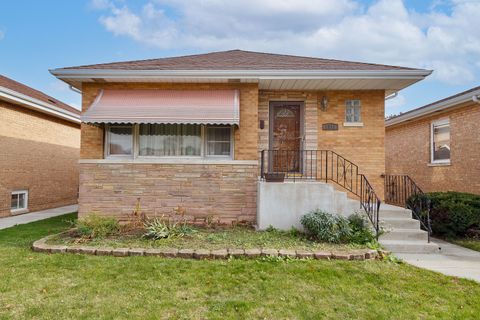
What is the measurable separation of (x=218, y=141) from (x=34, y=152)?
899 cm

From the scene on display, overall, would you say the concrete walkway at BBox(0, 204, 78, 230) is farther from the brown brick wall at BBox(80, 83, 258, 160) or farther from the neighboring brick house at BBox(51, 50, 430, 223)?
the brown brick wall at BBox(80, 83, 258, 160)

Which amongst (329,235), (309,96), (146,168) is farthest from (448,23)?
(146,168)

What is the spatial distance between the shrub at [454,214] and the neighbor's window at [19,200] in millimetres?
14437

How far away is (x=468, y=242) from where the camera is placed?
780cm

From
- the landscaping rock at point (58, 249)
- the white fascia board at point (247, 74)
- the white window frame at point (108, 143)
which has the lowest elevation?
the landscaping rock at point (58, 249)

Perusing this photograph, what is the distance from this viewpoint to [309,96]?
32.5ft

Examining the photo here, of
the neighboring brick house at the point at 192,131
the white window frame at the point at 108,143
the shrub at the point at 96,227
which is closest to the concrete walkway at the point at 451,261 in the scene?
the neighboring brick house at the point at 192,131

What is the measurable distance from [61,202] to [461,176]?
57.3 ft

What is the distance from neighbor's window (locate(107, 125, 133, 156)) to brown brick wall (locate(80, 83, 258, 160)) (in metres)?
0.25

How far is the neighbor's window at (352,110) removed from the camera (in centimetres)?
982

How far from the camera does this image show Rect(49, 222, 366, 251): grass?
663 centimetres

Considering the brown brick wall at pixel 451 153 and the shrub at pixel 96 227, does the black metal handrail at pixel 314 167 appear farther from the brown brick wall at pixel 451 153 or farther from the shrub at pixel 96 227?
the shrub at pixel 96 227

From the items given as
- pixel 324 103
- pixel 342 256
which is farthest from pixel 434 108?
pixel 342 256

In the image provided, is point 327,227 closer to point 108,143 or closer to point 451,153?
point 108,143
